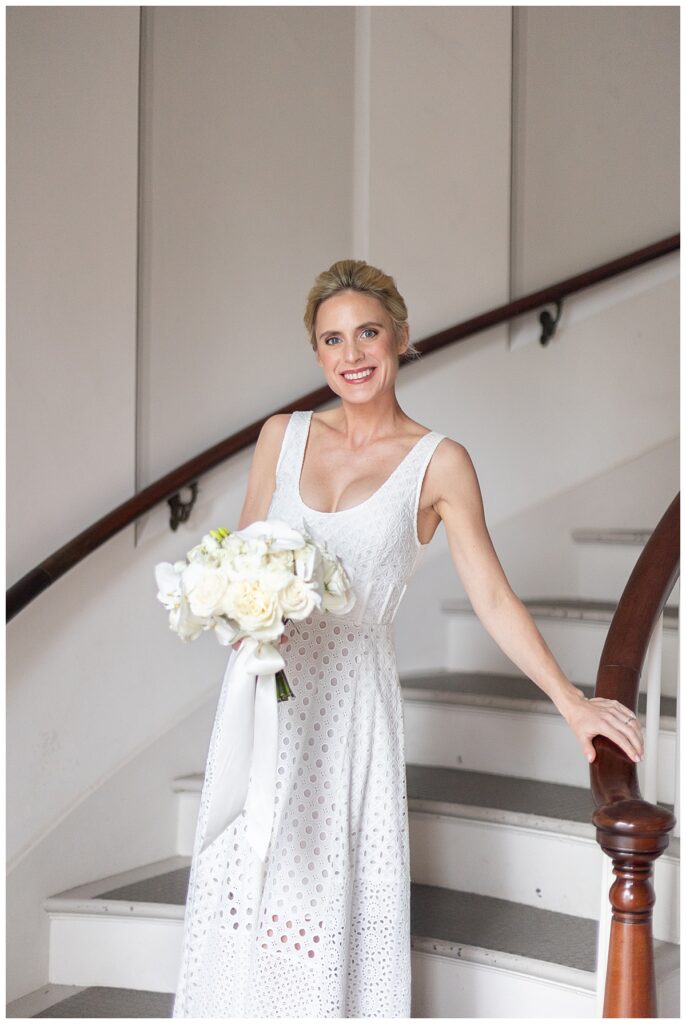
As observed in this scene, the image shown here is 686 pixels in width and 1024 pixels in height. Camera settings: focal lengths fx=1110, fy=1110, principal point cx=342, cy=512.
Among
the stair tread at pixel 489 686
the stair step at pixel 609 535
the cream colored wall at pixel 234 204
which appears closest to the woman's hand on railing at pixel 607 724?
the stair tread at pixel 489 686

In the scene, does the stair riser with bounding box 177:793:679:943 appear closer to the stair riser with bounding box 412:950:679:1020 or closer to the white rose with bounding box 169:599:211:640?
the stair riser with bounding box 412:950:679:1020

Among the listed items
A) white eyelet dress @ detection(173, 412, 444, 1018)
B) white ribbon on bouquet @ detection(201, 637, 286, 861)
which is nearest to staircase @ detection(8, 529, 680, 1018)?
white eyelet dress @ detection(173, 412, 444, 1018)

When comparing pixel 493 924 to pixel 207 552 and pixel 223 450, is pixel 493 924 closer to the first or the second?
pixel 207 552

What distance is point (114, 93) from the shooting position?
3.06 metres

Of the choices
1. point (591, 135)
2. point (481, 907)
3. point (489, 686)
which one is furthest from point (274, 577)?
point (591, 135)

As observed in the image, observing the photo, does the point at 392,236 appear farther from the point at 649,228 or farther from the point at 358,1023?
the point at 358,1023

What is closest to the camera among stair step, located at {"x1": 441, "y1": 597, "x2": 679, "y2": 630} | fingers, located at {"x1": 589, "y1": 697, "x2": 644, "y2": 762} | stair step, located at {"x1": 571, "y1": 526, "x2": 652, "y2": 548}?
fingers, located at {"x1": 589, "y1": 697, "x2": 644, "y2": 762}

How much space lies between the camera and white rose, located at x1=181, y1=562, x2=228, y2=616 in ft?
5.97

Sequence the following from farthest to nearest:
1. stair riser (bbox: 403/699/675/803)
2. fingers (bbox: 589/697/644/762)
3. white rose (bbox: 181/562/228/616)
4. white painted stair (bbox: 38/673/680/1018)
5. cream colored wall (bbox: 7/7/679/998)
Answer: stair riser (bbox: 403/699/675/803) < cream colored wall (bbox: 7/7/679/998) < white painted stair (bbox: 38/673/680/1018) < fingers (bbox: 589/697/644/762) < white rose (bbox: 181/562/228/616)

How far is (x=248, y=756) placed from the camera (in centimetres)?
201

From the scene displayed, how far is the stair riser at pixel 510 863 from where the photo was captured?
2.66 meters

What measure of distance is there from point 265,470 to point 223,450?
0.81m

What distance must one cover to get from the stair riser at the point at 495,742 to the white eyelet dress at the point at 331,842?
0.93m

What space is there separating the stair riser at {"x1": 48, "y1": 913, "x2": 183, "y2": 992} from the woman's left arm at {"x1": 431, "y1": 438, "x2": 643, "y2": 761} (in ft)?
4.07
